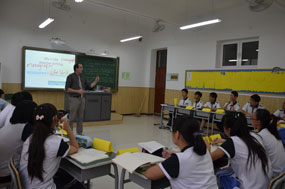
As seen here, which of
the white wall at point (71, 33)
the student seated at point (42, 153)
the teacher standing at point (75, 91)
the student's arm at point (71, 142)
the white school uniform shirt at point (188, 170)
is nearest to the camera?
the white school uniform shirt at point (188, 170)

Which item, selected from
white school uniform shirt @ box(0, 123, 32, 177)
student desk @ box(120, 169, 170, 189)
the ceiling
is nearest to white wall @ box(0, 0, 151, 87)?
the ceiling

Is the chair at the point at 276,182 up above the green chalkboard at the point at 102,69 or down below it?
below

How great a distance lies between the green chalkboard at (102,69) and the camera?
298 inches

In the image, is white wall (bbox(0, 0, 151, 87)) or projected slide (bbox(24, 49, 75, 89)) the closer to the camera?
white wall (bbox(0, 0, 151, 87))

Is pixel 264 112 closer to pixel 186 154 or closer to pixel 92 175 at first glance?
pixel 186 154

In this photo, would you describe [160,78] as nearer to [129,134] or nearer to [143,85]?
[143,85]

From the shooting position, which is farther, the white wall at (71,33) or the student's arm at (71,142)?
the white wall at (71,33)

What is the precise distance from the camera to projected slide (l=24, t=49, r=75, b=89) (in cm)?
650

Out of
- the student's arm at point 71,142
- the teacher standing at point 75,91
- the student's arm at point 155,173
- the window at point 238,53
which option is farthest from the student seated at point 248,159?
the window at point 238,53

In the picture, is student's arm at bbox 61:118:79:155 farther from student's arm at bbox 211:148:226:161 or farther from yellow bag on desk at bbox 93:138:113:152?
student's arm at bbox 211:148:226:161

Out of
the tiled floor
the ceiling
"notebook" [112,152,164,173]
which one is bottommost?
the tiled floor

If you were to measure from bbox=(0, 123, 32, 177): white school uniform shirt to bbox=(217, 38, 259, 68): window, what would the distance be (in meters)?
5.84

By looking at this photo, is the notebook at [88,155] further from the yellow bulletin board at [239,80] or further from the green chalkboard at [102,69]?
the green chalkboard at [102,69]

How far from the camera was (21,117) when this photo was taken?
179 centimetres
